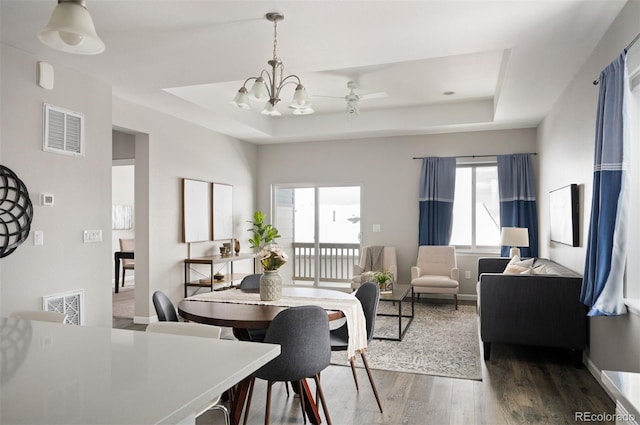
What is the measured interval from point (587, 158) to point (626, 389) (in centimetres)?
A: 309

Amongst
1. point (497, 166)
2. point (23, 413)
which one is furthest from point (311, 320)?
point (497, 166)

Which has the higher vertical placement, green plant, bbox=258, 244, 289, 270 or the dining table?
green plant, bbox=258, 244, 289, 270

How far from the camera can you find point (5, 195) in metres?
3.22

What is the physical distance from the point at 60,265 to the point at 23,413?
3.17 metres

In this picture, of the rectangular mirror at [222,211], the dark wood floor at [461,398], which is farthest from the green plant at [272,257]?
the rectangular mirror at [222,211]

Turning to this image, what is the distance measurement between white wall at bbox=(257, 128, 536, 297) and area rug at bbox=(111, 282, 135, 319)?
3259 millimetres

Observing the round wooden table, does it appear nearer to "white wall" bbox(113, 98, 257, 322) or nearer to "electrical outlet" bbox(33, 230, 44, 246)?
"electrical outlet" bbox(33, 230, 44, 246)

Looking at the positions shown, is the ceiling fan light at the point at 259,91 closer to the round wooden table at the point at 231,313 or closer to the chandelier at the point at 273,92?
the chandelier at the point at 273,92

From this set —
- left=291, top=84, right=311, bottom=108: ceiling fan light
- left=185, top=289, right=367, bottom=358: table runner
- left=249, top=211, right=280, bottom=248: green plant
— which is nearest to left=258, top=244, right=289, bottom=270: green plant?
left=185, top=289, right=367, bottom=358: table runner

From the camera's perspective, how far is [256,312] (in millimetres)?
2689

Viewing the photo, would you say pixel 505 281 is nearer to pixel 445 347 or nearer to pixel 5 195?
pixel 445 347

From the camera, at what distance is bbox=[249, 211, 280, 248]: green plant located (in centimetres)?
726

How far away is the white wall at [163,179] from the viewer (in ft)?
17.3

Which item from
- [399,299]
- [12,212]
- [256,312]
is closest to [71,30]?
[256,312]
